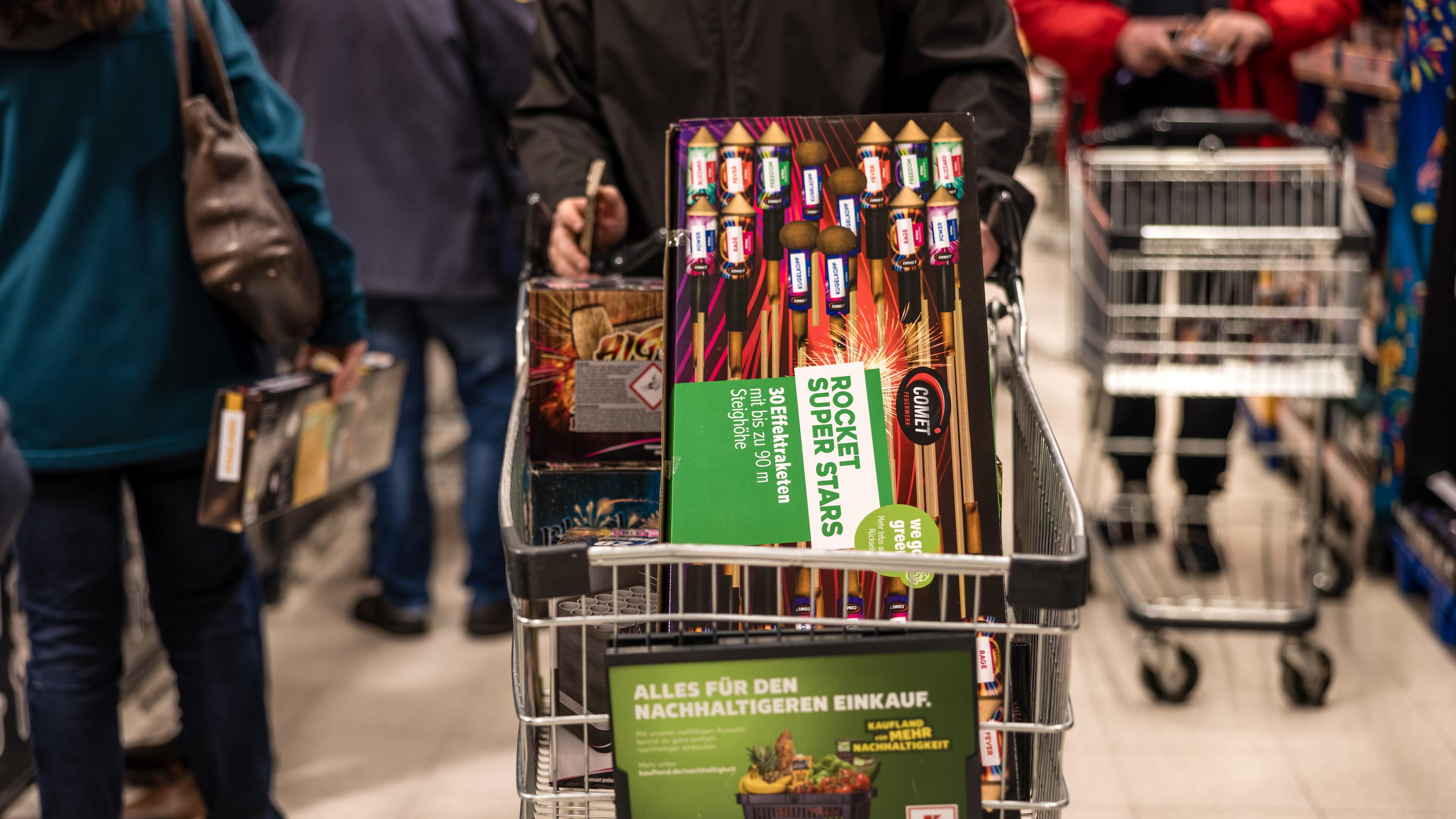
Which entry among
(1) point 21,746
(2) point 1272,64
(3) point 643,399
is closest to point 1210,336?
(2) point 1272,64

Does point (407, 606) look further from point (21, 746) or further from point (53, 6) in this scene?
point (53, 6)

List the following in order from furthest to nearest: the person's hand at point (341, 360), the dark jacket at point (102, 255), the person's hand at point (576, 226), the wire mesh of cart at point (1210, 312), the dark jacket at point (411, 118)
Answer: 1. the dark jacket at point (411, 118)
2. the wire mesh of cart at point (1210, 312)
3. the person's hand at point (341, 360)
4. the dark jacket at point (102, 255)
5. the person's hand at point (576, 226)

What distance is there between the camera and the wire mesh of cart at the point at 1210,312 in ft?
8.70

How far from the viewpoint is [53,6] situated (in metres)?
1.63

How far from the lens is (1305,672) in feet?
8.76

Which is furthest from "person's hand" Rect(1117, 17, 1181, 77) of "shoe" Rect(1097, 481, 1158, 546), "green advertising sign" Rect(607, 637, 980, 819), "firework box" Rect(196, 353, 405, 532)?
"green advertising sign" Rect(607, 637, 980, 819)

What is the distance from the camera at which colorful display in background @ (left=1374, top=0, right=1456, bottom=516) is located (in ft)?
9.37

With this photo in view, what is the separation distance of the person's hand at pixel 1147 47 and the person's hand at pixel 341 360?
194 centimetres

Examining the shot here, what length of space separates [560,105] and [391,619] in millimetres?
1765

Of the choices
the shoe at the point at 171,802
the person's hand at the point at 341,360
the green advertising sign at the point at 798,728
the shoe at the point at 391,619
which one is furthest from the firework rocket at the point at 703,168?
the shoe at the point at 391,619

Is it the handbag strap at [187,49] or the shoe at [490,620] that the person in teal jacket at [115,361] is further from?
the shoe at [490,620]

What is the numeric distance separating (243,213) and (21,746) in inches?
44.3

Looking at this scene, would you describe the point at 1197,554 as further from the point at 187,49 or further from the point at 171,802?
the point at 187,49

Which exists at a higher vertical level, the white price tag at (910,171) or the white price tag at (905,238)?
the white price tag at (910,171)
